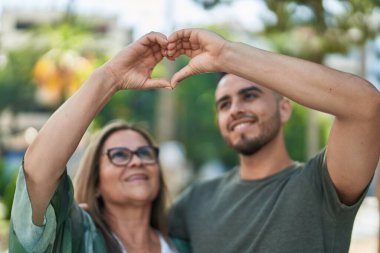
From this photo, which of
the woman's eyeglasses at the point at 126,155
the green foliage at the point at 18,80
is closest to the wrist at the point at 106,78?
the woman's eyeglasses at the point at 126,155

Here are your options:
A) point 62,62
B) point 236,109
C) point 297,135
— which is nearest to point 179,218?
point 236,109

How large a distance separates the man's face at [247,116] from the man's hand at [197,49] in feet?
2.45

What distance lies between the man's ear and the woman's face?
849 mm

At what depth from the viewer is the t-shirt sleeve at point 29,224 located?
265 centimetres

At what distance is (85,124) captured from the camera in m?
2.71

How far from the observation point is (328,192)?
113 inches

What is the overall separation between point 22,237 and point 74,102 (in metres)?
0.66

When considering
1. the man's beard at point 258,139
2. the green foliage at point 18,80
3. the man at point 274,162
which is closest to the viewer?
the man at point 274,162

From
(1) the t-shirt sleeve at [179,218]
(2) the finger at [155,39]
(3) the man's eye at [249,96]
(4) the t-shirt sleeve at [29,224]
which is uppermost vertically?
(2) the finger at [155,39]

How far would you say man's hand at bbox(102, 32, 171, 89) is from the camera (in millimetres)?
2781

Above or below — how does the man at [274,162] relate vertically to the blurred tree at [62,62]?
below

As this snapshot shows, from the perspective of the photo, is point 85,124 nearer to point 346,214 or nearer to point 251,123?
point 251,123

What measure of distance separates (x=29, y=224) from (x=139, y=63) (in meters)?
0.92

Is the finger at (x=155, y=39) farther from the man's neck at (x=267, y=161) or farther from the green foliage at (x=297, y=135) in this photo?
the green foliage at (x=297, y=135)
